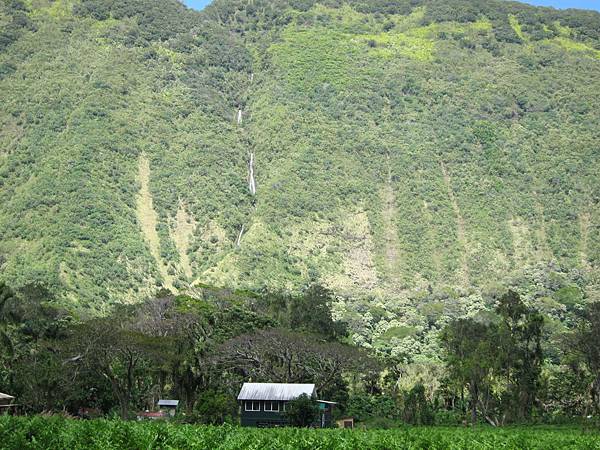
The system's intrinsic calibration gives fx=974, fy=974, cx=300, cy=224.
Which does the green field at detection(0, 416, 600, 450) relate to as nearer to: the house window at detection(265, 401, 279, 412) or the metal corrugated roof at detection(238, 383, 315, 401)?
the metal corrugated roof at detection(238, 383, 315, 401)

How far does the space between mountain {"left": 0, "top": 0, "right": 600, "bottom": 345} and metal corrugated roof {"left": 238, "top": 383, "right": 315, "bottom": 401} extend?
40.0m

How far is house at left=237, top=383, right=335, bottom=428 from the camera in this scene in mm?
68500

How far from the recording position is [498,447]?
40.4 m

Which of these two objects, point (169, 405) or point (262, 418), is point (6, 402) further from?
point (262, 418)

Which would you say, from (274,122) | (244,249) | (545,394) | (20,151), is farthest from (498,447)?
(274,122)

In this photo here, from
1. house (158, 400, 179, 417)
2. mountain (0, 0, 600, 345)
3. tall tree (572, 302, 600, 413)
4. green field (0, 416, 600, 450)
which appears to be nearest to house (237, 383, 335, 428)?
house (158, 400, 179, 417)

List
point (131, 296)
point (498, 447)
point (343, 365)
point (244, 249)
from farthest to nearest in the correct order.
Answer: point (244, 249), point (131, 296), point (343, 365), point (498, 447)

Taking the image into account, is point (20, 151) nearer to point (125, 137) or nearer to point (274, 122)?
point (125, 137)

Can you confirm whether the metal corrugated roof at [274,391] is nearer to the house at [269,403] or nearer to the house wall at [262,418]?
the house at [269,403]

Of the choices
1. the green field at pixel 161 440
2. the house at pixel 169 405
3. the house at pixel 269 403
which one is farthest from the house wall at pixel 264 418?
the green field at pixel 161 440

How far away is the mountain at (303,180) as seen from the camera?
12875cm

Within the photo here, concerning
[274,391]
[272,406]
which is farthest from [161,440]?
[274,391]

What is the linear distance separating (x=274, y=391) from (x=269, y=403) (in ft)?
3.03

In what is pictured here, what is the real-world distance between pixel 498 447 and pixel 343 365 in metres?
34.7
